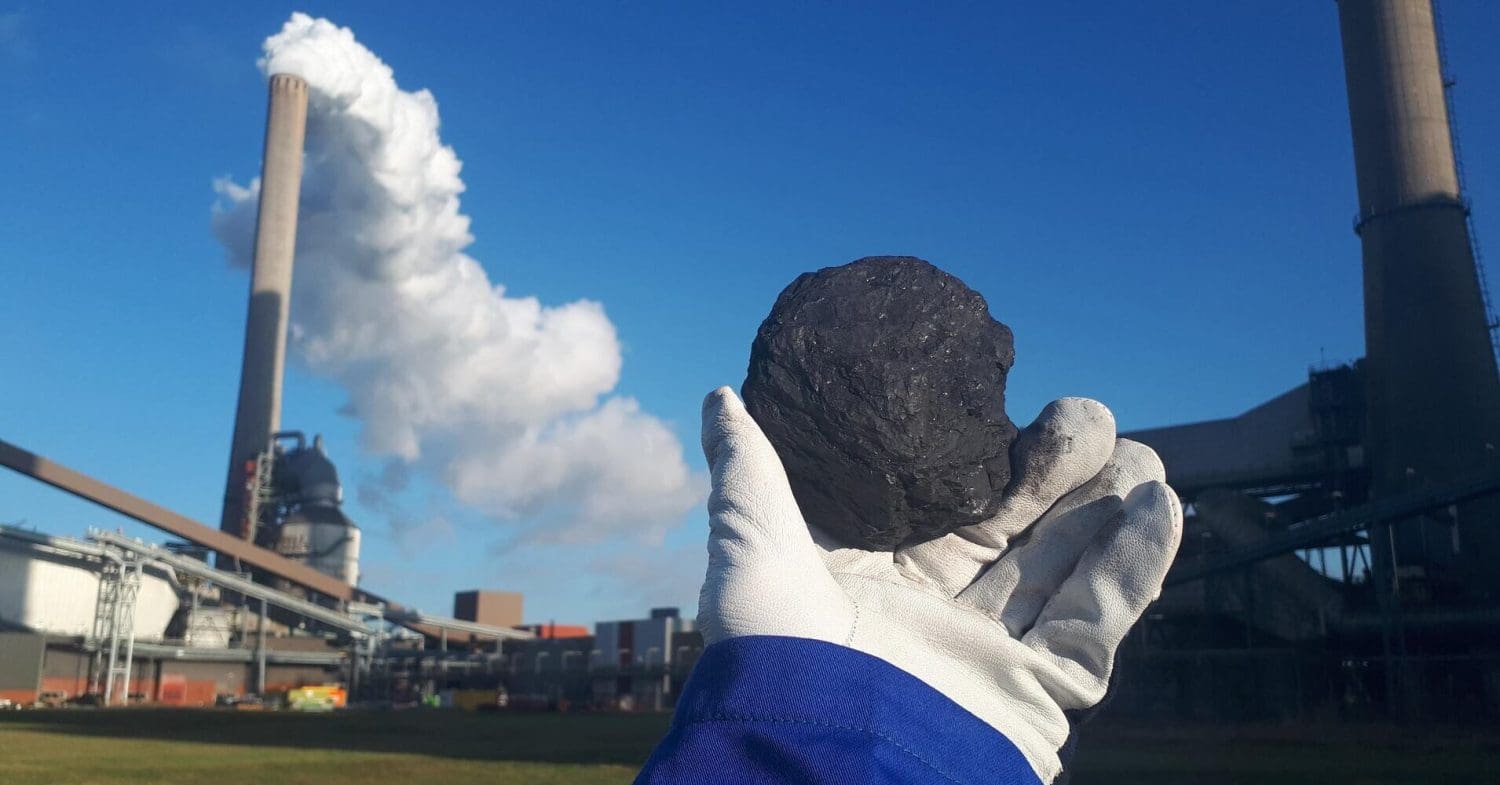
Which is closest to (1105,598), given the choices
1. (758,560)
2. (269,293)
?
(758,560)

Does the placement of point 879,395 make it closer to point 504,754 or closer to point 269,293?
point 504,754

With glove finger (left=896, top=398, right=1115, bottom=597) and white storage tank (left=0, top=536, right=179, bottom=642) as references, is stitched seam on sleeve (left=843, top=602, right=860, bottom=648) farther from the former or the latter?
white storage tank (left=0, top=536, right=179, bottom=642)

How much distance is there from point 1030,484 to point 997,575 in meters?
0.25

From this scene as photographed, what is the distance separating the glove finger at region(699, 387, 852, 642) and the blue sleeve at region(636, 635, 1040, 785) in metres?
0.07

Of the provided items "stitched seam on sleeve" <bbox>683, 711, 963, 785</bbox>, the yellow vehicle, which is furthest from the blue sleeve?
the yellow vehicle

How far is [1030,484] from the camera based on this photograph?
304 cm

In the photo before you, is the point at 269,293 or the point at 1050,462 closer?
the point at 1050,462

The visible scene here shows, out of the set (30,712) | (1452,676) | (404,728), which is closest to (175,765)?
(404,728)

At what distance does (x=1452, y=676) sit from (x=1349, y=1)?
1985cm

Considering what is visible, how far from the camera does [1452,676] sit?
29891 mm

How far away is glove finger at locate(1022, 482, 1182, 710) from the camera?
8.75 feet

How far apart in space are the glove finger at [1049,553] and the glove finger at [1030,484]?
0.04m

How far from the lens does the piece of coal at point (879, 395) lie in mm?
2723

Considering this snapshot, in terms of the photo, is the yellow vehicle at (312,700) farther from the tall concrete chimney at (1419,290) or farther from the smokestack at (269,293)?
the tall concrete chimney at (1419,290)
